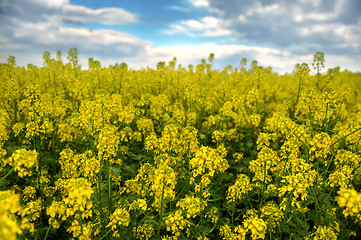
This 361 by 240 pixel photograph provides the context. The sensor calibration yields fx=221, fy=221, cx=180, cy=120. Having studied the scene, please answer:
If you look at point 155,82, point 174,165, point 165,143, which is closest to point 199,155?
point 165,143

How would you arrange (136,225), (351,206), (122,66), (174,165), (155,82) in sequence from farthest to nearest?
(155,82), (122,66), (174,165), (136,225), (351,206)

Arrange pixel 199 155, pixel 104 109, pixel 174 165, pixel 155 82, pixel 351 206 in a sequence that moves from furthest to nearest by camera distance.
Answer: pixel 155 82, pixel 104 109, pixel 174 165, pixel 199 155, pixel 351 206

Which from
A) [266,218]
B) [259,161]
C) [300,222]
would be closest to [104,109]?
[259,161]

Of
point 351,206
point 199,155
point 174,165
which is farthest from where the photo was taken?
point 174,165

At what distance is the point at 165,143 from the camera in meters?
4.06

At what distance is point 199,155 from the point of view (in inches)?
124

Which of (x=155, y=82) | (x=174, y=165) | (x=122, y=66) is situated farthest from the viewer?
(x=155, y=82)

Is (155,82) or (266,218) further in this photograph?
(155,82)

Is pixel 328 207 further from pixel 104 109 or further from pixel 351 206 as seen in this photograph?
pixel 104 109

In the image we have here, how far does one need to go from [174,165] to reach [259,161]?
1.65m

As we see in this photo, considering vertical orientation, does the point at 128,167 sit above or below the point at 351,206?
below

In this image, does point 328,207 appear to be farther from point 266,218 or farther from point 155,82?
point 155,82

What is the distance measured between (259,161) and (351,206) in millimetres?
1813

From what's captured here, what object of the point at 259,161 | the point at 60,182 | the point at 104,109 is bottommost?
the point at 60,182
